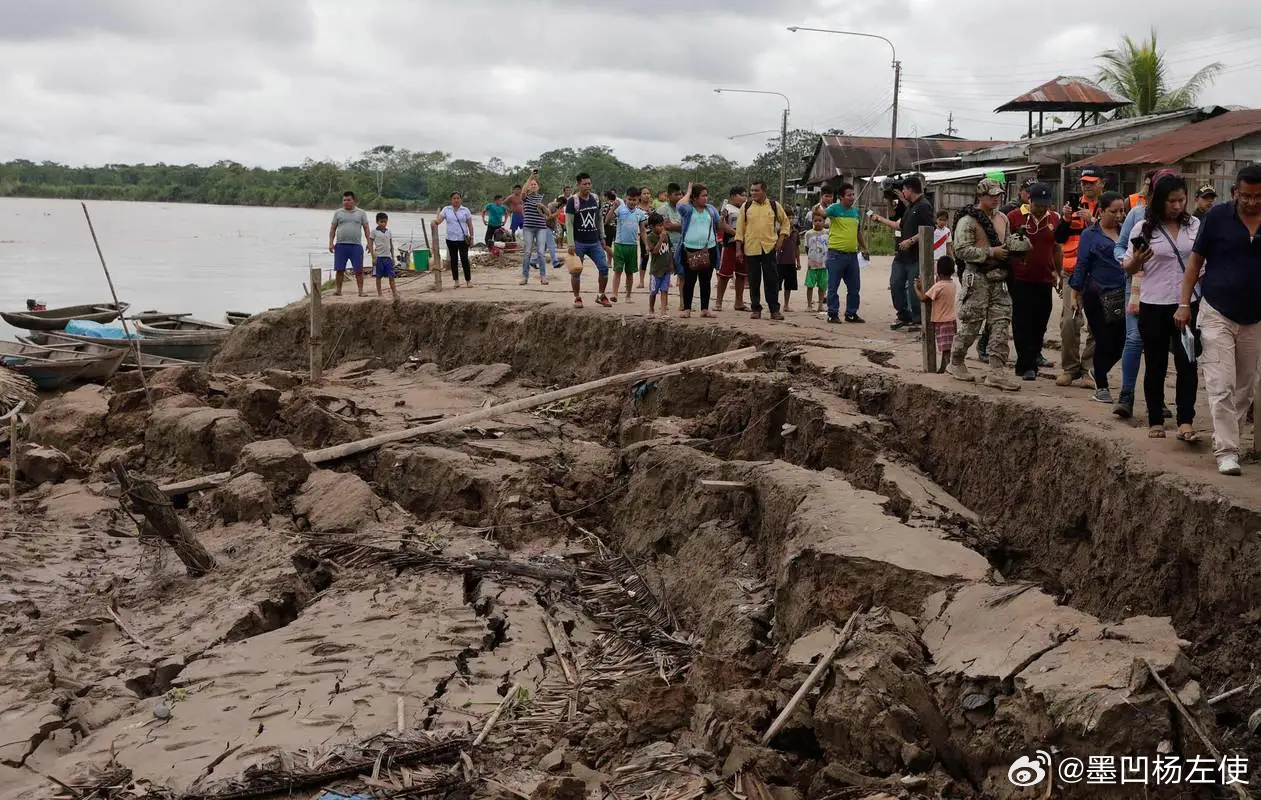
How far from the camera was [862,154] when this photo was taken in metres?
34.2

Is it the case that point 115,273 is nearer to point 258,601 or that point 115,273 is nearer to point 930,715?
point 258,601

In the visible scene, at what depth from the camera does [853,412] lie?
28.6 feet

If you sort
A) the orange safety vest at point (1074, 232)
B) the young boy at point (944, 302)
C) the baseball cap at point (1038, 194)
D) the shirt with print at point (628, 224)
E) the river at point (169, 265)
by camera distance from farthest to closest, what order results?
the river at point (169, 265)
the shirt with print at point (628, 224)
the young boy at point (944, 302)
the orange safety vest at point (1074, 232)
the baseball cap at point (1038, 194)

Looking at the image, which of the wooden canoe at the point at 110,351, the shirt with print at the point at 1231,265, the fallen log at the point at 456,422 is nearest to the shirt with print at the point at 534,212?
the fallen log at the point at 456,422

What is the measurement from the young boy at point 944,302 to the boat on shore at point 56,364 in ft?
49.6

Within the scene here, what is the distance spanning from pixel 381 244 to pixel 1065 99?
18827mm

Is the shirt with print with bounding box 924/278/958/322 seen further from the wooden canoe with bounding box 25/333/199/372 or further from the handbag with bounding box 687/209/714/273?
the wooden canoe with bounding box 25/333/199/372

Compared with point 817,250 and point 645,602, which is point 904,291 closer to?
point 817,250

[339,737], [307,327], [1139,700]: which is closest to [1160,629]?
[1139,700]

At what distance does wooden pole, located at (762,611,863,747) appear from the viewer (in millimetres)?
4879

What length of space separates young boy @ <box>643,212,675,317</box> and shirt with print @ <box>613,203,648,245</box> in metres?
0.43

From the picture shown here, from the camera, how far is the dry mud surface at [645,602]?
470 cm

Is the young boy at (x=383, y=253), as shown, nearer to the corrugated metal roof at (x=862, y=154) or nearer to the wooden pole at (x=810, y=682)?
the wooden pole at (x=810, y=682)

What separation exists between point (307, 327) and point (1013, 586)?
1371 centimetres
